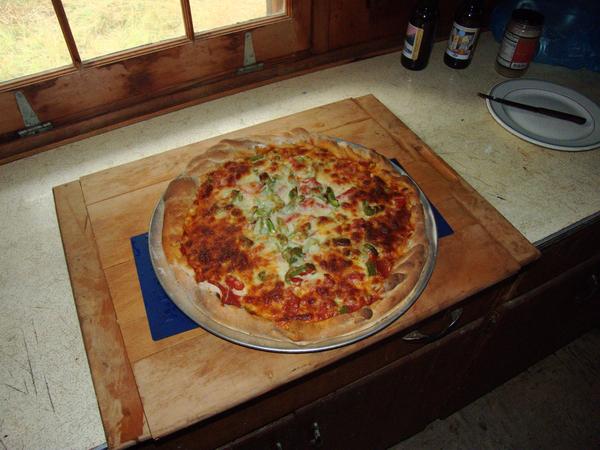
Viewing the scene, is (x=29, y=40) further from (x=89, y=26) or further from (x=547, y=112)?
(x=547, y=112)

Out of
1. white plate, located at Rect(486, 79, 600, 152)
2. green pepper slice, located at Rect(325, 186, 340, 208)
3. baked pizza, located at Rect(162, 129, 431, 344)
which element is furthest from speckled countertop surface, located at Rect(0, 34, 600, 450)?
green pepper slice, located at Rect(325, 186, 340, 208)

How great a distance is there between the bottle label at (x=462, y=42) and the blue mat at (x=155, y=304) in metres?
1.30

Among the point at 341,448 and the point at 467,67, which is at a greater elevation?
the point at 467,67

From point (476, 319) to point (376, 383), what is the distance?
1.20 feet

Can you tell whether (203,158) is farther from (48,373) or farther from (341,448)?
(341,448)

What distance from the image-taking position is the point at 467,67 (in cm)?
182

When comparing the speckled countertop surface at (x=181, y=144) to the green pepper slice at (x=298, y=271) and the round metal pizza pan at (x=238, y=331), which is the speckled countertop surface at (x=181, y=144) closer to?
the round metal pizza pan at (x=238, y=331)

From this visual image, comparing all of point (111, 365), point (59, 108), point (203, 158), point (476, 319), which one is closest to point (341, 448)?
point (476, 319)

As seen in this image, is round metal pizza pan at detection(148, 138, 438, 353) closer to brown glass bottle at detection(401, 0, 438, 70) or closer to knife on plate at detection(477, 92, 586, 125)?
knife on plate at detection(477, 92, 586, 125)

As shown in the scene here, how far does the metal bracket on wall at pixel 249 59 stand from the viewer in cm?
158

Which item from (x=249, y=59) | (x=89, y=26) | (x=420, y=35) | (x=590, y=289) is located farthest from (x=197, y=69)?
(x=590, y=289)

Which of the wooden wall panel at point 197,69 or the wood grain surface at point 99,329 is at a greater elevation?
the wooden wall panel at point 197,69

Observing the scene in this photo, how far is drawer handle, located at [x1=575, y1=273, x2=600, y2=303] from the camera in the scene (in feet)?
5.35

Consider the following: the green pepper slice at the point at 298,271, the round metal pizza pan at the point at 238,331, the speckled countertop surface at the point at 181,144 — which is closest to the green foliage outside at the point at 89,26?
the speckled countertop surface at the point at 181,144
